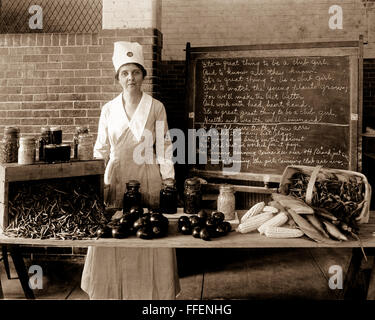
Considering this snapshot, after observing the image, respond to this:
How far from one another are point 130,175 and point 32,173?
1.06 metres

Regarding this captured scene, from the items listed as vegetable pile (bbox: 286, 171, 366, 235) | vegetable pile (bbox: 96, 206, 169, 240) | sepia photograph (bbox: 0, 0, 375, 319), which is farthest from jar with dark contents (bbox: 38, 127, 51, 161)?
vegetable pile (bbox: 286, 171, 366, 235)

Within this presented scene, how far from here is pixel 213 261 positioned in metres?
4.64

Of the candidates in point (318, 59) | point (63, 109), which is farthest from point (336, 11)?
point (63, 109)

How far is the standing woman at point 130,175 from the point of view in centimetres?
294

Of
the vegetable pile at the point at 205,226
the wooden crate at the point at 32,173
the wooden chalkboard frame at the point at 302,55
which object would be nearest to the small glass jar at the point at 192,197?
the vegetable pile at the point at 205,226

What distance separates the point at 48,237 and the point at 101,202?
46 centimetres

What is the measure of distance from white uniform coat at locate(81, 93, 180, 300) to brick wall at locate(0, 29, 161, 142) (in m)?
1.07

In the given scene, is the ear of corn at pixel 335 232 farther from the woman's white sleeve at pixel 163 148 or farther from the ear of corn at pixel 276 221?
the woman's white sleeve at pixel 163 148

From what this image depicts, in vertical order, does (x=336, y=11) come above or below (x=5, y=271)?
above

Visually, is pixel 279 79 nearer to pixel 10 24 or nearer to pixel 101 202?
pixel 101 202

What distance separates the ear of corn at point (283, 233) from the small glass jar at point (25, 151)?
61.3 inches

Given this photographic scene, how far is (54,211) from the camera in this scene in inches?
96.7

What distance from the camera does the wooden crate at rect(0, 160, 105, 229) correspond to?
7.81 ft

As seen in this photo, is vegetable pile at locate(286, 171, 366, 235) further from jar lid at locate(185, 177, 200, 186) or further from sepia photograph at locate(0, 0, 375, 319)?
jar lid at locate(185, 177, 200, 186)
